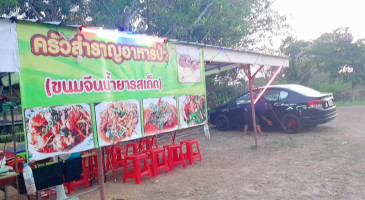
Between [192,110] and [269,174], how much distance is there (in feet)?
5.82

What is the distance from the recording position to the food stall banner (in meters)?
3.50

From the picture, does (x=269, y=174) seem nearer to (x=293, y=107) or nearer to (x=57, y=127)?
(x=57, y=127)

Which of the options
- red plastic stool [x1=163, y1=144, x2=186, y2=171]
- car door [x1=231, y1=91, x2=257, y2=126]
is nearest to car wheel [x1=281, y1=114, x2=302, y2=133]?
car door [x1=231, y1=91, x2=257, y2=126]

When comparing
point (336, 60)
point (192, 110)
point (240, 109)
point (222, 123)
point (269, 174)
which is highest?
point (336, 60)

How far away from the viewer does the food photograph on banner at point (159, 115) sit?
15.6 ft

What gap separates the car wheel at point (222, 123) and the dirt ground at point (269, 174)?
217cm

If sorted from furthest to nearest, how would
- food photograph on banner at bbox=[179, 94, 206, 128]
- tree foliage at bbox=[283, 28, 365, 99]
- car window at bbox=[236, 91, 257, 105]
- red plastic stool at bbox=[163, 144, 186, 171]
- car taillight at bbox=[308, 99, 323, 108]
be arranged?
tree foliage at bbox=[283, 28, 365, 99]
car window at bbox=[236, 91, 257, 105]
car taillight at bbox=[308, 99, 323, 108]
red plastic stool at bbox=[163, 144, 186, 171]
food photograph on banner at bbox=[179, 94, 206, 128]

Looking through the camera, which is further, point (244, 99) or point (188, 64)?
point (244, 99)

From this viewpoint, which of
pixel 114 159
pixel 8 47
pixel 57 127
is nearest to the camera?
pixel 8 47

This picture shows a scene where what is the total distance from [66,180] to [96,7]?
24.7 ft

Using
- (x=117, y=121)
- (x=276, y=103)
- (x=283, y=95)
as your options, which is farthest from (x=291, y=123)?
(x=117, y=121)

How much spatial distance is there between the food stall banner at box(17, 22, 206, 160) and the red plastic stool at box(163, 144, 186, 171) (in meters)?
1.26

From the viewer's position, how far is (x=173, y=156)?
6.93m

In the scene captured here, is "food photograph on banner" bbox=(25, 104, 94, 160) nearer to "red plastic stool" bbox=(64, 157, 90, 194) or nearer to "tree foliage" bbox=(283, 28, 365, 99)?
"red plastic stool" bbox=(64, 157, 90, 194)
